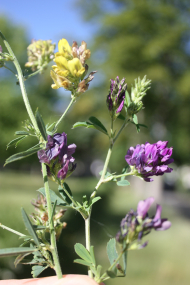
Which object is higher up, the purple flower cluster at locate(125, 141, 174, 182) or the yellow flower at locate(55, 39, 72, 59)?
the yellow flower at locate(55, 39, 72, 59)

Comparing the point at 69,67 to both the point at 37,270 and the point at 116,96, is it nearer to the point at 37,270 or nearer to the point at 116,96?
the point at 116,96

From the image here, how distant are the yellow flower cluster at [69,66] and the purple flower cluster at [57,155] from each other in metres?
0.10

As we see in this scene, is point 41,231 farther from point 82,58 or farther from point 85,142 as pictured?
point 85,142

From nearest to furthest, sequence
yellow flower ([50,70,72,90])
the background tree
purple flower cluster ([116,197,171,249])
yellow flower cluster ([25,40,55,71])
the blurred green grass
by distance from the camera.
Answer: purple flower cluster ([116,197,171,249])
yellow flower ([50,70,72,90])
yellow flower cluster ([25,40,55,71])
the blurred green grass
the background tree

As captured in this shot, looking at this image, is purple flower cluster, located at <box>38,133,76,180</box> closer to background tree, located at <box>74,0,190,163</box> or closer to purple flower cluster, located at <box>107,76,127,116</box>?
purple flower cluster, located at <box>107,76,127,116</box>

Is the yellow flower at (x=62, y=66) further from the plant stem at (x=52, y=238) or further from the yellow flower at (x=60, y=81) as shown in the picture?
the plant stem at (x=52, y=238)

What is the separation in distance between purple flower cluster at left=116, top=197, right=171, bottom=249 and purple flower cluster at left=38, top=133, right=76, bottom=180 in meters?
0.14

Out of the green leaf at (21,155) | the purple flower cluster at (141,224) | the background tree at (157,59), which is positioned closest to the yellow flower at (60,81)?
the green leaf at (21,155)

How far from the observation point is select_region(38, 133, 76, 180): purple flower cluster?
0.43m

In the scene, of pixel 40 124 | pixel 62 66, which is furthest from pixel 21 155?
pixel 62 66

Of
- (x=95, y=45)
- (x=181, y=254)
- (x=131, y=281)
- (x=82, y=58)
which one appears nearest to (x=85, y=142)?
(x=95, y=45)

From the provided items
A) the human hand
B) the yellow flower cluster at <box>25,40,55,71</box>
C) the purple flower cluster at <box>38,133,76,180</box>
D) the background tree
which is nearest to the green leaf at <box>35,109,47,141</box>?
the purple flower cluster at <box>38,133,76,180</box>

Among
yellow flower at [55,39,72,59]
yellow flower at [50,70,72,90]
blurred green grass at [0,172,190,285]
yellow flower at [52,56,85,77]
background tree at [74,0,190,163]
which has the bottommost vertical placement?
blurred green grass at [0,172,190,285]

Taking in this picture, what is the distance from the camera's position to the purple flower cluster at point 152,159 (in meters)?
0.45
